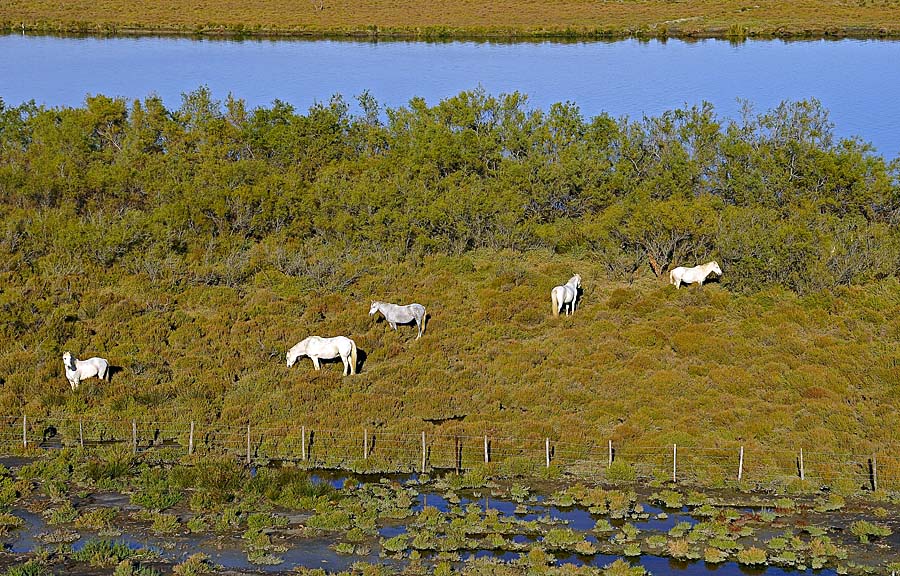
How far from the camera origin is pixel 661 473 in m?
21.8

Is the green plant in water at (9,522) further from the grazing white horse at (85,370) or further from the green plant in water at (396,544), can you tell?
the green plant in water at (396,544)

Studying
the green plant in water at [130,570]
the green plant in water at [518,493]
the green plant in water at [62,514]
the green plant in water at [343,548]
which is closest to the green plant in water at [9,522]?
the green plant in water at [62,514]

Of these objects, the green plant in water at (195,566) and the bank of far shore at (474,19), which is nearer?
the green plant in water at (195,566)

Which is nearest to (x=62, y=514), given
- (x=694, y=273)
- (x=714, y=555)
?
(x=714, y=555)

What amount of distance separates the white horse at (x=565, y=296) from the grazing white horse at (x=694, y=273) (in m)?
Answer: 4.00

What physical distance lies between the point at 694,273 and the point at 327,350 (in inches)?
559

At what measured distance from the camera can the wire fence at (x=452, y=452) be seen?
2189cm

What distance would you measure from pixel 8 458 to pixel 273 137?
24.5m

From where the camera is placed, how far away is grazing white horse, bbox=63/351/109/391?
2577 cm

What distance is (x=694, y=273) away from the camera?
34.2 meters

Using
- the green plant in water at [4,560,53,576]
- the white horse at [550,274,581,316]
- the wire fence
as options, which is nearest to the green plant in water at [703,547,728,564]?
the wire fence

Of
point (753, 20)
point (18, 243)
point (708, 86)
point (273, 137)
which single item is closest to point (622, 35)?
point (753, 20)

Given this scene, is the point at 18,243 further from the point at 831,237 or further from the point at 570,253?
the point at 831,237

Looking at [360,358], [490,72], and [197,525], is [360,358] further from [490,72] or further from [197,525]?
[490,72]
